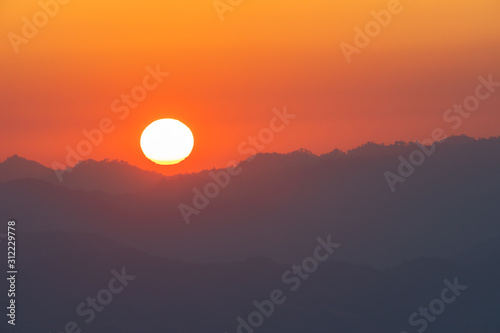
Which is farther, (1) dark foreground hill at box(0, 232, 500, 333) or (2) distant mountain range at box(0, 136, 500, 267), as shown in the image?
(2) distant mountain range at box(0, 136, 500, 267)

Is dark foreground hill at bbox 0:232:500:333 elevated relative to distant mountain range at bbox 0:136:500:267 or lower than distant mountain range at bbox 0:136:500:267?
lower

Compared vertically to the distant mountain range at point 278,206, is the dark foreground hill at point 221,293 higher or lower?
lower

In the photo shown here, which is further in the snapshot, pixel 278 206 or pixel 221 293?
pixel 278 206

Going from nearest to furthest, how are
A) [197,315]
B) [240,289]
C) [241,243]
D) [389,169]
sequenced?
[197,315], [240,289], [241,243], [389,169]

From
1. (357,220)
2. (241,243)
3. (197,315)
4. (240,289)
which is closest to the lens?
(197,315)

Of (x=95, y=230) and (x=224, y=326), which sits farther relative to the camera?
(x=95, y=230)

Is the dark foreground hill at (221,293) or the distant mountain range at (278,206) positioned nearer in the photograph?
the dark foreground hill at (221,293)

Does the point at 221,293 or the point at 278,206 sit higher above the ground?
the point at 278,206

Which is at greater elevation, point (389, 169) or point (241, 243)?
point (389, 169)

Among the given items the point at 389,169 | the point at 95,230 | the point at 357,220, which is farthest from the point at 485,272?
the point at 95,230

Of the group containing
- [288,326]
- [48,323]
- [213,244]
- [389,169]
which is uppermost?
[389,169]

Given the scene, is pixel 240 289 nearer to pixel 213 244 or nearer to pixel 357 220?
pixel 213 244
